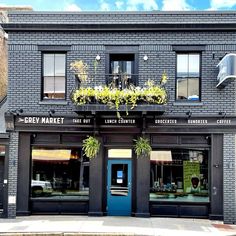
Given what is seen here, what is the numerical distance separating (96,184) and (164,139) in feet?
9.99

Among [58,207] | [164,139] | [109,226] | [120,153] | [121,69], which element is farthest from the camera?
[121,69]

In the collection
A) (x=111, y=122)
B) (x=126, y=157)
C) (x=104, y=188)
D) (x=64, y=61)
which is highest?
(x=64, y=61)

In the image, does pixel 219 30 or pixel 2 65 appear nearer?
pixel 219 30

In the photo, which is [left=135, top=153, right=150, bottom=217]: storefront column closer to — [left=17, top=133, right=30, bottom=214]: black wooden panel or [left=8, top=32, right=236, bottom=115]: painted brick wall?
[left=8, top=32, right=236, bottom=115]: painted brick wall

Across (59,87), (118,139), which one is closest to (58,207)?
(118,139)

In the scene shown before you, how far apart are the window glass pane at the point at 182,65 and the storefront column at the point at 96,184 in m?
3.93

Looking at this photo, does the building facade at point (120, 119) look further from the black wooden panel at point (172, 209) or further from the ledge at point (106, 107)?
the ledge at point (106, 107)

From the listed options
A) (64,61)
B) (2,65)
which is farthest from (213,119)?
(2,65)

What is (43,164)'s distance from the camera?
1606 cm

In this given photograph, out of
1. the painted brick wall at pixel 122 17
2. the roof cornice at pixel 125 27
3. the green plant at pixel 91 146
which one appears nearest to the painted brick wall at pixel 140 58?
the roof cornice at pixel 125 27

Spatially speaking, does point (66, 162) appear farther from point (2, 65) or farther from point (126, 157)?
point (2, 65)

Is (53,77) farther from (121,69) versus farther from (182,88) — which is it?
(182,88)

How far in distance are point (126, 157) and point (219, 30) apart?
5868 mm

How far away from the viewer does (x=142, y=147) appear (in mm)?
15258
